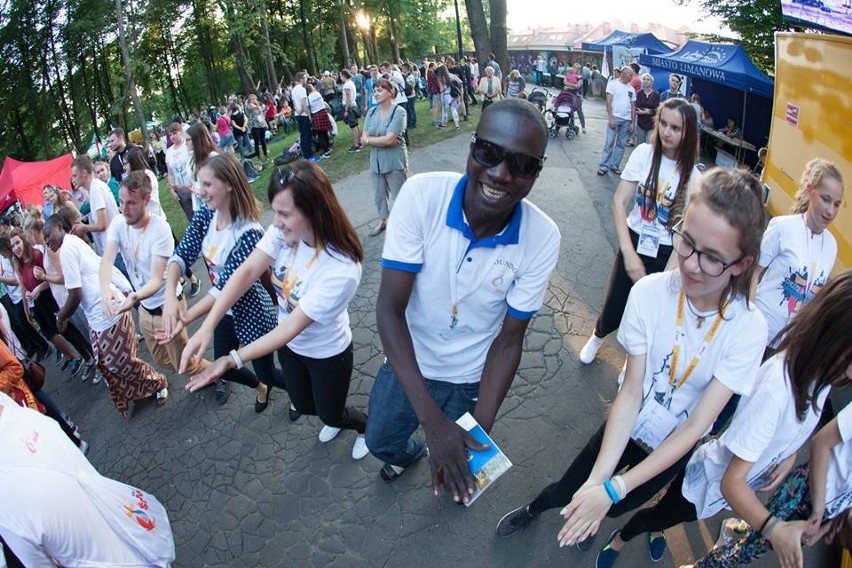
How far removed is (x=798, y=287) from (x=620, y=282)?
3.53ft

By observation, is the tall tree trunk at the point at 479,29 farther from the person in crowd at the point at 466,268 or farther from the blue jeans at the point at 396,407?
the person in crowd at the point at 466,268

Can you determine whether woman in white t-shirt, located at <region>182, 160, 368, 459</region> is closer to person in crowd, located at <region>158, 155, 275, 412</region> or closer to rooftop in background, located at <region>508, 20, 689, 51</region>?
person in crowd, located at <region>158, 155, 275, 412</region>

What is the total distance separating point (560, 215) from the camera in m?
7.18

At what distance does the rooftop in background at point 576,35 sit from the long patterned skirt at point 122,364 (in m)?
29.8

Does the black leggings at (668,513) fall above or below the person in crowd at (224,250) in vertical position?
below

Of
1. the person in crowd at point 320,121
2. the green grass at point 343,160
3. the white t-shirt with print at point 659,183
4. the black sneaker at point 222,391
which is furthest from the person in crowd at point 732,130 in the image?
the black sneaker at point 222,391

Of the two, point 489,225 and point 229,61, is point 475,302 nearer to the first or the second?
point 489,225

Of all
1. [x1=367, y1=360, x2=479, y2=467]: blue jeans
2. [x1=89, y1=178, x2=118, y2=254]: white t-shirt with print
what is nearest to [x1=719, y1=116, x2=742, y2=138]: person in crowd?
[x1=367, y1=360, x2=479, y2=467]: blue jeans

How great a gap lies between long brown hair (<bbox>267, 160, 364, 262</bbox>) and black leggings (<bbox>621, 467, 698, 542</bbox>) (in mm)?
2073

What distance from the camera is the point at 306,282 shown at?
109 inches

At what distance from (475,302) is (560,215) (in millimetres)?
5441

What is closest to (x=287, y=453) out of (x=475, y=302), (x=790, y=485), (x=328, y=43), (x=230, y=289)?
(x=230, y=289)

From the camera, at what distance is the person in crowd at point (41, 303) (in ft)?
16.5

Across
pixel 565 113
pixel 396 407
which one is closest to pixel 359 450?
pixel 396 407
